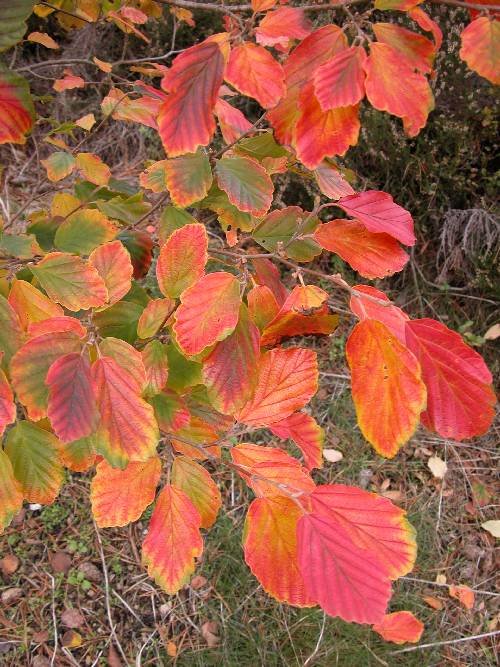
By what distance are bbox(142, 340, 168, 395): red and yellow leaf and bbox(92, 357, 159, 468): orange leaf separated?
0.32ft

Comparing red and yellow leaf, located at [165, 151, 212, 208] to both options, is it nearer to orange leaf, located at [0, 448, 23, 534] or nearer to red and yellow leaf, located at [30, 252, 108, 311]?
red and yellow leaf, located at [30, 252, 108, 311]

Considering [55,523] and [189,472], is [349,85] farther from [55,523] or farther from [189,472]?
[55,523]

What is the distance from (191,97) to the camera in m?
0.61

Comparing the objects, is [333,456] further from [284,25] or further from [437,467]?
[284,25]

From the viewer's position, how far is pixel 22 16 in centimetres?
61

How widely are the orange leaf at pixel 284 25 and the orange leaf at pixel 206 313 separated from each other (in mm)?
293

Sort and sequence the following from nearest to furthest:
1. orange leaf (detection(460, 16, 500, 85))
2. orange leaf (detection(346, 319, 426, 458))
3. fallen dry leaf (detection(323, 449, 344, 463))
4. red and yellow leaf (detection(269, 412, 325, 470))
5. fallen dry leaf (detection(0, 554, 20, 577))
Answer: orange leaf (detection(346, 319, 426, 458)) → orange leaf (detection(460, 16, 500, 85)) → red and yellow leaf (detection(269, 412, 325, 470)) → fallen dry leaf (detection(0, 554, 20, 577)) → fallen dry leaf (detection(323, 449, 344, 463))

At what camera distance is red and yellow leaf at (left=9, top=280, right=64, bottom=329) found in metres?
0.75

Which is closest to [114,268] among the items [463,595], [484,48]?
[484,48]

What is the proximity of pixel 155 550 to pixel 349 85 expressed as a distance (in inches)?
22.6

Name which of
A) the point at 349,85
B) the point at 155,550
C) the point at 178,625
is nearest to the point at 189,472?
the point at 155,550

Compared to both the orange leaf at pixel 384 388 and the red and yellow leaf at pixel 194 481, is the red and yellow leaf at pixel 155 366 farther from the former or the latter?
the orange leaf at pixel 384 388

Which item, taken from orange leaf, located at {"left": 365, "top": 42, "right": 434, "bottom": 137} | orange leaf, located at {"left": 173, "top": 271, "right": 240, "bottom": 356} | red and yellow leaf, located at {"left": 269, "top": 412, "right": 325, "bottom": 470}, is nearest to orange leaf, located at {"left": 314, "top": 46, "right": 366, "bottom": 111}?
orange leaf, located at {"left": 365, "top": 42, "right": 434, "bottom": 137}

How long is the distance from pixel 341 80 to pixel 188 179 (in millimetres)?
327
